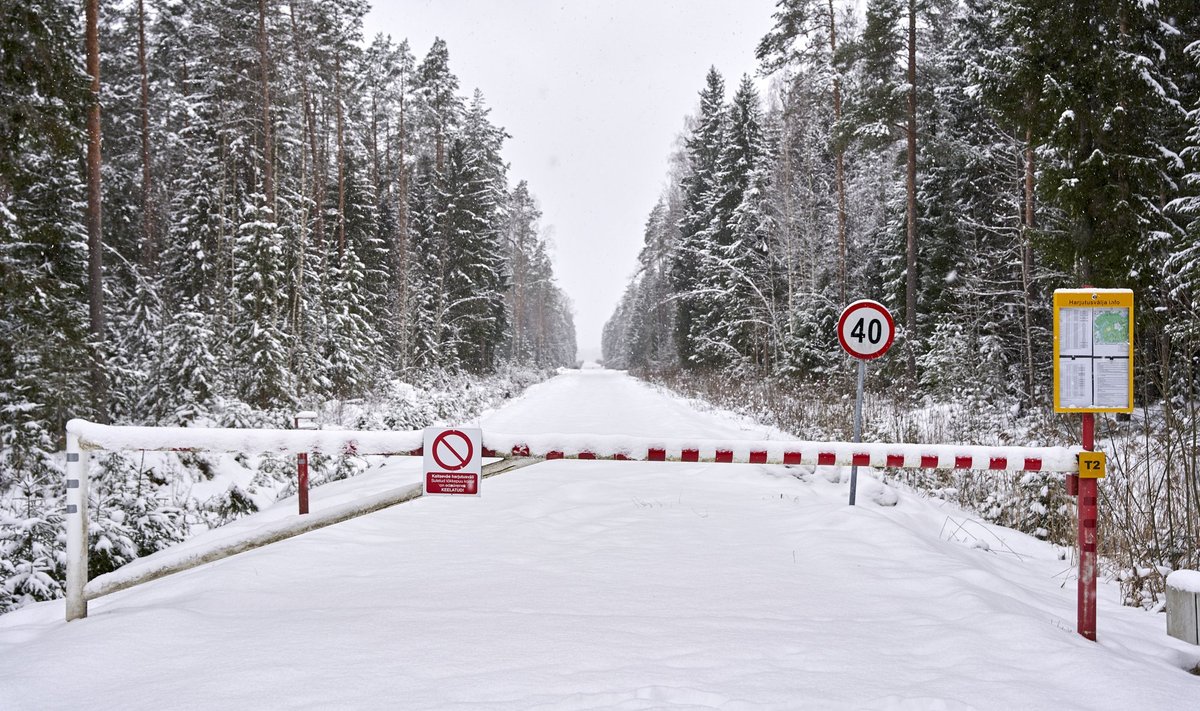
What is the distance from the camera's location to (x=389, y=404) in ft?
59.2

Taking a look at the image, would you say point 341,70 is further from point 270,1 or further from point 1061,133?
point 1061,133

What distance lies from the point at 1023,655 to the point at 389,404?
16.5 metres

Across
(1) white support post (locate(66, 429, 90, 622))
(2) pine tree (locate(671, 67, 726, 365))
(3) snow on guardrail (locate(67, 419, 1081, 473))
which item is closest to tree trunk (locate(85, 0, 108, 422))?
(1) white support post (locate(66, 429, 90, 622))

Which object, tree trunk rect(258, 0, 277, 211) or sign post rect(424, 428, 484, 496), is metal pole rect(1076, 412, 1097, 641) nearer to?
sign post rect(424, 428, 484, 496)

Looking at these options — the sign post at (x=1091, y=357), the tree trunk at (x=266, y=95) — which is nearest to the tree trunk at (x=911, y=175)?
the sign post at (x=1091, y=357)

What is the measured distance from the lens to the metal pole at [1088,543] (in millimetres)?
3654

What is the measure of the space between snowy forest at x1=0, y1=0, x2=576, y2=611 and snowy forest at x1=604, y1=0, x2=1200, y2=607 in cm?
994

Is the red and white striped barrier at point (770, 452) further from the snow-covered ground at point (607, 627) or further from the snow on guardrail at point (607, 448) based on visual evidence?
the snow-covered ground at point (607, 627)

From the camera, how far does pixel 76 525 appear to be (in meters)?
3.86

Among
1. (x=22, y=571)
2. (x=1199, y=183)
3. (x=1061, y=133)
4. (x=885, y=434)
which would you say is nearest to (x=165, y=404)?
(x=22, y=571)

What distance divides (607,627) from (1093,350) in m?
3.04

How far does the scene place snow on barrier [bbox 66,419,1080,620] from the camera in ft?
12.7

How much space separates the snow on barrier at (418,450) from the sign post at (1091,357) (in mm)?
337

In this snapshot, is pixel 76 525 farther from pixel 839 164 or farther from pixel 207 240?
pixel 839 164
